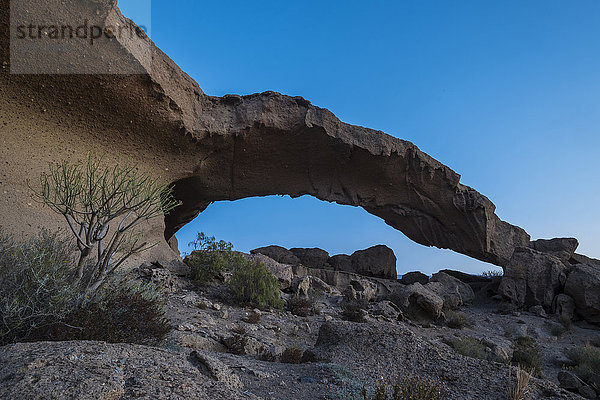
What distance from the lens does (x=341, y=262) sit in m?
19.5

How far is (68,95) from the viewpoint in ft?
31.9

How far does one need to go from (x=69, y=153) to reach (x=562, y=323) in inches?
669

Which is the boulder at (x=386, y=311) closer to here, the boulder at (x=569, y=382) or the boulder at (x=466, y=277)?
the boulder at (x=569, y=382)

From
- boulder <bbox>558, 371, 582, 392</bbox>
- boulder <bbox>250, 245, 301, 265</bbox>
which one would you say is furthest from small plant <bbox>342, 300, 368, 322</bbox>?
boulder <bbox>250, 245, 301, 265</bbox>

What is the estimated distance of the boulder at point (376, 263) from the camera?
18.9m

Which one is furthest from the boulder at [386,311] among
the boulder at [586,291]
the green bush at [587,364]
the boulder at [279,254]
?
the boulder at [586,291]

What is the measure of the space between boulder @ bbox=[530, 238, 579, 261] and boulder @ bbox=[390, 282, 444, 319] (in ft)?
31.6

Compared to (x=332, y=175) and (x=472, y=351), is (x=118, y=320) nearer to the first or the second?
(x=472, y=351)

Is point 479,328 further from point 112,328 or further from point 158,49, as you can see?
point 158,49

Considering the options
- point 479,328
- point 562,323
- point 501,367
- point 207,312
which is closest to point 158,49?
point 207,312

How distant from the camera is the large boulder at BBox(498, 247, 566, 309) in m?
15.9

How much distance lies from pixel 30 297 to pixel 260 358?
3153mm

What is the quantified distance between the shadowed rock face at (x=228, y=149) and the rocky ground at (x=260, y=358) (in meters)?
4.00

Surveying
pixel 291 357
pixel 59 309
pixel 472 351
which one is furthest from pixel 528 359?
pixel 59 309
